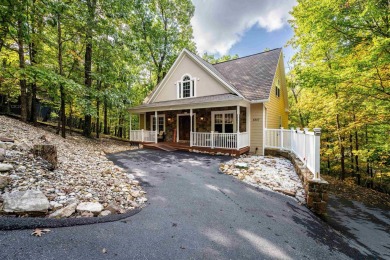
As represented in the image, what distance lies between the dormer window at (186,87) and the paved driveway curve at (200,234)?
28.8 ft

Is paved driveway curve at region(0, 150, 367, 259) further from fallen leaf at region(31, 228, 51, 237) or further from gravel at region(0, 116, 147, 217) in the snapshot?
gravel at region(0, 116, 147, 217)

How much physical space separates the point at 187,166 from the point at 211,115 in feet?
17.9

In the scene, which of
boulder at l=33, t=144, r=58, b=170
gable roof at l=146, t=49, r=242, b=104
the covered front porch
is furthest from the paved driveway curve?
gable roof at l=146, t=49, r=242, b=104

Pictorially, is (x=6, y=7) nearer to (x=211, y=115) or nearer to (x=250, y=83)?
(x=211, y=115)

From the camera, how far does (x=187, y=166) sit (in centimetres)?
675

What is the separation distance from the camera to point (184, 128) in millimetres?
12805

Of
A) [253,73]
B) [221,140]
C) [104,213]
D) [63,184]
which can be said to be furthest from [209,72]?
[104,213]

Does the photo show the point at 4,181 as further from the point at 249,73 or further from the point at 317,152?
the point at 249,73

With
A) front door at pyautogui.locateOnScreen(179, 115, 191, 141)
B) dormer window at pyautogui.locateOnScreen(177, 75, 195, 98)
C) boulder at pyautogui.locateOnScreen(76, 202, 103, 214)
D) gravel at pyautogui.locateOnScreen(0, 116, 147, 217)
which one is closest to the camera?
boulder at pyautogui.locateOnScreen(76, 202, 103, 214)

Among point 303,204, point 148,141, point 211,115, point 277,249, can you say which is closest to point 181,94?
point 211,115

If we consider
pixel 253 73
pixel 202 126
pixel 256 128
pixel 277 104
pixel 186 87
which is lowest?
pixel 256 128

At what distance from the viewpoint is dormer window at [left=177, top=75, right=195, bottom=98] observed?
1197cm

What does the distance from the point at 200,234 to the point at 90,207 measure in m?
1.87

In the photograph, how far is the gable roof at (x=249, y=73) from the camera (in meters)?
10.1
